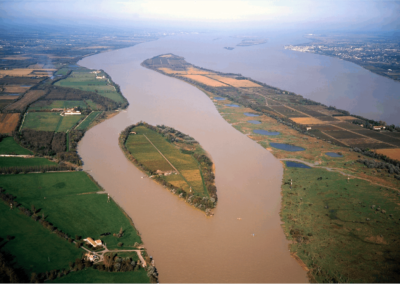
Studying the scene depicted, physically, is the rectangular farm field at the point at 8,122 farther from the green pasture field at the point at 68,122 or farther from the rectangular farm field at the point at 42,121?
the green pasture field at the point at 68,122

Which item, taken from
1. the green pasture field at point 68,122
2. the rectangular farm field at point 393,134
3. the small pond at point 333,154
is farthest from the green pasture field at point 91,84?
the rectangular farm field at point 393,134

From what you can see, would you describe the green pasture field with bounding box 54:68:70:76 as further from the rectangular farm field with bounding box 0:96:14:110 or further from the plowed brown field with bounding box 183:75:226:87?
the plowed brown field with bounding box 183:75:226:87

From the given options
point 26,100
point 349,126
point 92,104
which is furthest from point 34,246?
point 349,126

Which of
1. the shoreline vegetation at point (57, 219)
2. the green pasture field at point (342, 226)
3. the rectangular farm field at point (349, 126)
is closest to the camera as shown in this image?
the shoreline vegetation at point (57, 219)

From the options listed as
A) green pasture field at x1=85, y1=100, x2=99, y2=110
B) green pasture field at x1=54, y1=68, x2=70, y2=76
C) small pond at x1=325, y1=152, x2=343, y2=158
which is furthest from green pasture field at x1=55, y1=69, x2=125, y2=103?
small pond at x1=325, y1=152, x2=343, y2=158

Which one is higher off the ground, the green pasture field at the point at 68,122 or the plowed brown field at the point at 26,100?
the plowed brown field at the point at 26,100

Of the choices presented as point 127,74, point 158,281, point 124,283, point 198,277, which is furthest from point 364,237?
point 127,74

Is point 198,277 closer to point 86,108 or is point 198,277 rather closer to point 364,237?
point 364,237
